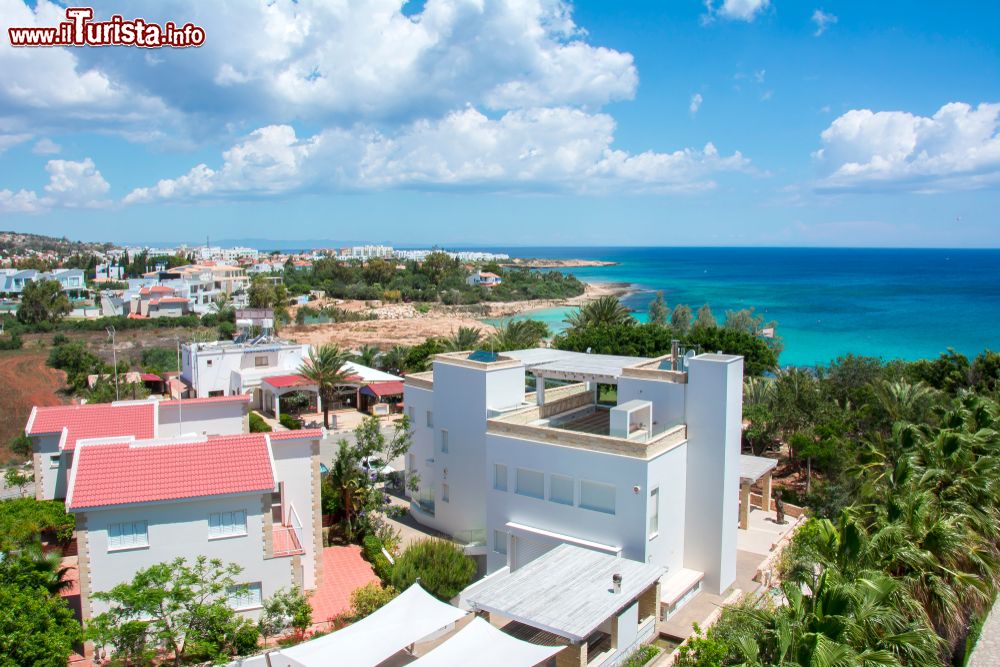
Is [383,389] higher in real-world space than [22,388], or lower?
higher

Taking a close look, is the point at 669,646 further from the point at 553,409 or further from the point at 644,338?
the point at 644,338

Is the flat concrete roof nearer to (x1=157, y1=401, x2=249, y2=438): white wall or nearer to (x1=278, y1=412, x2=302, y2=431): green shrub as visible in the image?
(x1=157, y1=401, x2=249, y2=438): white wall

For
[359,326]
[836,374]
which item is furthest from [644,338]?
[359,326]

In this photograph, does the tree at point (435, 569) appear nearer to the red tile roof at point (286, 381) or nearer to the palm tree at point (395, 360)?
the red tile roof at point (286, 381)

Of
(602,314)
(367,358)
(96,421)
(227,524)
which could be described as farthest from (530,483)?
(367,358)

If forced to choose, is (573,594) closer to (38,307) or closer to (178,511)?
(178,511)

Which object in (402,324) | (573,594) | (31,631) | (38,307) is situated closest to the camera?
(31,631)

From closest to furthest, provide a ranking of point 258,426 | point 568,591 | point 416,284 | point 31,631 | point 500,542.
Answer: point 31,631 → point 568,591 → point 500,542 → point 258,426 → point 416,284
